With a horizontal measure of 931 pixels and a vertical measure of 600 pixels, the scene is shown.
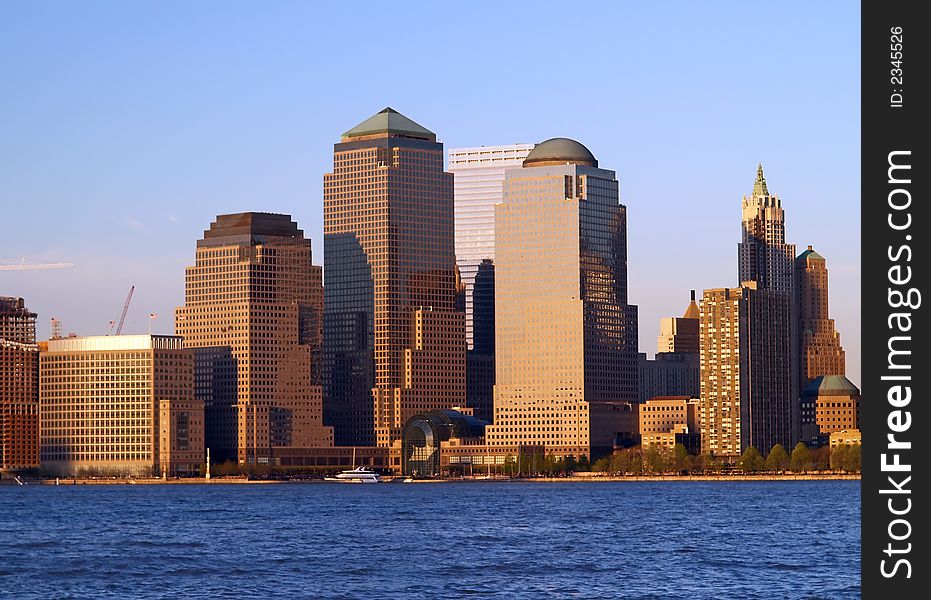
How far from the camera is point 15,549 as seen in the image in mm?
117250

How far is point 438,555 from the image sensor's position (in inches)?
4222

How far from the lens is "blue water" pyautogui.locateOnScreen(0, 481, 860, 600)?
8362 cm

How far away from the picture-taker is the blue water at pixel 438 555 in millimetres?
83625
